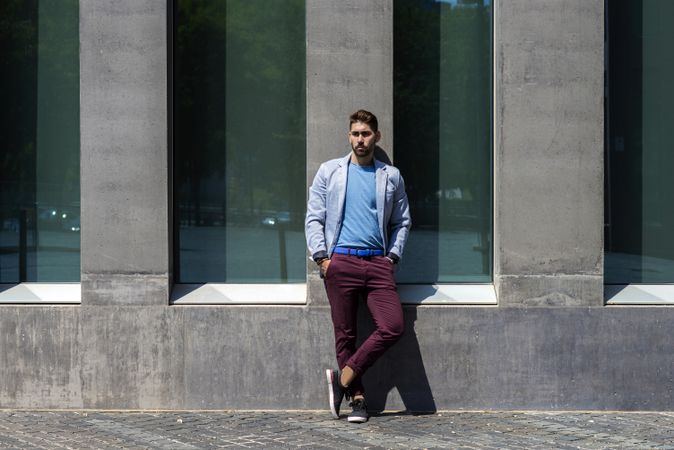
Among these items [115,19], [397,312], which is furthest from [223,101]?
[397,312]

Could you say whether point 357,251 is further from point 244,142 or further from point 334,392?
point 244,142

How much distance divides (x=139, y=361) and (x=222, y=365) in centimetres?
67

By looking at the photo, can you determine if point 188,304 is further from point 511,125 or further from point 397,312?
point 511,125

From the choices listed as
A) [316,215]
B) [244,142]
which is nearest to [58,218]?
[244,142]

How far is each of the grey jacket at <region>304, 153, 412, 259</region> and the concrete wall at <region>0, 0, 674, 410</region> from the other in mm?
353

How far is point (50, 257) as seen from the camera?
32.6 feet

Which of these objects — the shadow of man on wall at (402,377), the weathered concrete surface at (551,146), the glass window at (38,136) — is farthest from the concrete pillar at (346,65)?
the glass window at (38,136)

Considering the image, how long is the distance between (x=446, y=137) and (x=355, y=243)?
138cm

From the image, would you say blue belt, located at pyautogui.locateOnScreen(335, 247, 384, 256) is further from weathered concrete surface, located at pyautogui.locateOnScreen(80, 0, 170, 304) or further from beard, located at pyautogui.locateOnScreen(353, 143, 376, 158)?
weathered concrete surface, located at pyautogui.locateOnScreen(80, 0, 170, 304)

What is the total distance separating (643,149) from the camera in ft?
32.3

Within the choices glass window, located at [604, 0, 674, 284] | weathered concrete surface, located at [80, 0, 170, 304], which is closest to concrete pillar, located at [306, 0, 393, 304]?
weathered concrete surface, located at [80, 0, 170, 304]

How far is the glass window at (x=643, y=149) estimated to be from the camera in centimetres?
980

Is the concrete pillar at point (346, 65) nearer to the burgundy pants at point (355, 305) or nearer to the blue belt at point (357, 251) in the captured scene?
the blue belt at point (357, 251)

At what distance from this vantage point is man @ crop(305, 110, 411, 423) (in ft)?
29.6
